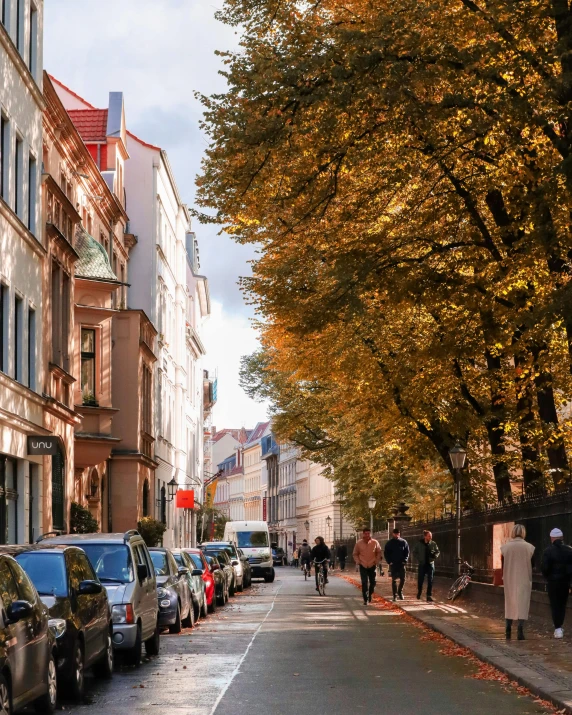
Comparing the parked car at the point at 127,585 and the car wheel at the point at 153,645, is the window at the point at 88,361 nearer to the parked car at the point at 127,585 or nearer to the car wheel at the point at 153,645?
the parked car at the point at 127,585

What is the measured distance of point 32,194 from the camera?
2939cm

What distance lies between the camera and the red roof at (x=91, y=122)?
5016cm

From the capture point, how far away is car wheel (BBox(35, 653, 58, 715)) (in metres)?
11.8

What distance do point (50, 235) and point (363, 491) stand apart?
31.9 metres

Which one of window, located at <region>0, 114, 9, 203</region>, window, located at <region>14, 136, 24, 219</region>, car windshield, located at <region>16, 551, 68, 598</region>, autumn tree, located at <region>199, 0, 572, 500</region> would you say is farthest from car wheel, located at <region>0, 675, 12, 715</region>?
window, located at <region>14, 136, 24, 219</region>

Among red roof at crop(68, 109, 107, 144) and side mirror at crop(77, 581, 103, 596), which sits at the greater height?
red roof at crop(68, 109, 107, 144)

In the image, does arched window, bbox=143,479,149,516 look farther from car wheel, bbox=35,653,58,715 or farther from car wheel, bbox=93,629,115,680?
car wheel, bbox=35,653,58,715

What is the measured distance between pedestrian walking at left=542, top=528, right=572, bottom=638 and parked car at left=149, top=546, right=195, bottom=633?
6840mm

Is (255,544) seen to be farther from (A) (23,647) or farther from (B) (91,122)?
(A) (23,647)

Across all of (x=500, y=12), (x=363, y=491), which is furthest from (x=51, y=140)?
(x=363, y=491)

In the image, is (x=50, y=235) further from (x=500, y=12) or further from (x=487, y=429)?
(x=500, y=12)

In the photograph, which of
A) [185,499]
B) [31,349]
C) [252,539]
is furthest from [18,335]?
[252,539]

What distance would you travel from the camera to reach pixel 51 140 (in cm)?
3506

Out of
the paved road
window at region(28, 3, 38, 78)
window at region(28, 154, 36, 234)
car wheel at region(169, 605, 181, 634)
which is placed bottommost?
the paved road
